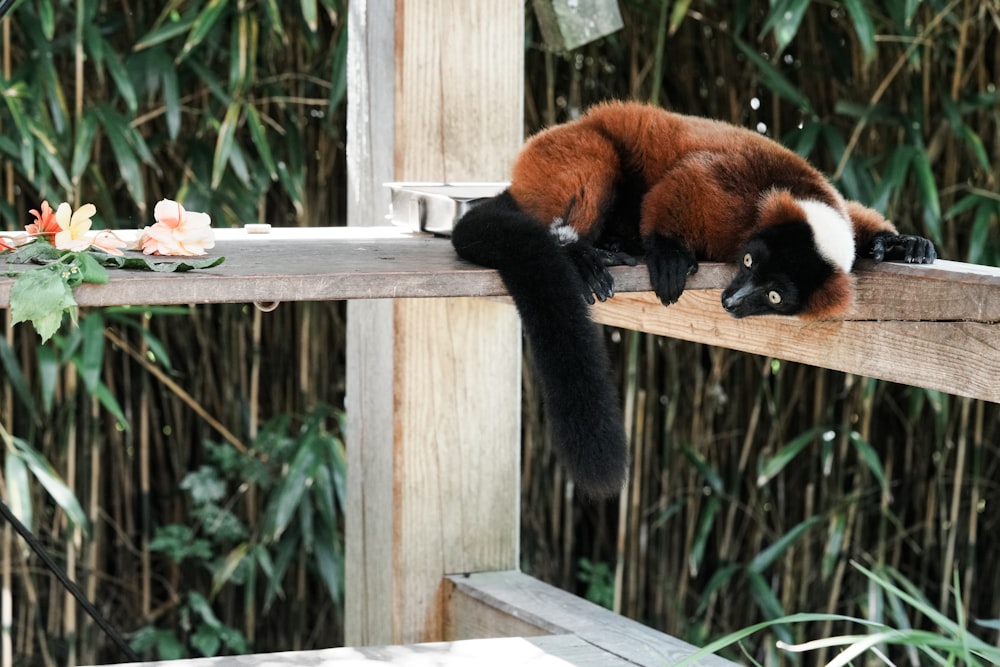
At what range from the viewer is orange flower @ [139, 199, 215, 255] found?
49.0 inches

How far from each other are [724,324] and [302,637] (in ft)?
5.92

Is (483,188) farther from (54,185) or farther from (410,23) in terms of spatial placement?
(54,185)

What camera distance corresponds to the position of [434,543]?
5.64ft

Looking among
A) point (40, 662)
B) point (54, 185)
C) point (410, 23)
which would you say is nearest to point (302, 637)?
point (40, 662)

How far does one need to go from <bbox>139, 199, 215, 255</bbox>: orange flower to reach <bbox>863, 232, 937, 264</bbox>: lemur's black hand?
0.75 m

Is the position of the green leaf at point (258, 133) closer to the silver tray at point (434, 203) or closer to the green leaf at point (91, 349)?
the green leaf at point (91, 349)

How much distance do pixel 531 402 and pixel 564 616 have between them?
4.23 ft

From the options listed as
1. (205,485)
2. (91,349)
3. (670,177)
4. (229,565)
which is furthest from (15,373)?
(670,177)

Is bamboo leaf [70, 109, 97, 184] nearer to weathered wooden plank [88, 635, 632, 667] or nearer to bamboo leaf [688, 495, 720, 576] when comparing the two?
weathered wooden plank [88, 635, 632, 667]

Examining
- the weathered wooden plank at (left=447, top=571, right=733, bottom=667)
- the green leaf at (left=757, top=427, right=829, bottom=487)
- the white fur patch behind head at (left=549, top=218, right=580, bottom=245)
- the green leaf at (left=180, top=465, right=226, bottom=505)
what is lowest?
the green leaf at (left=180, top=465, right=226, bottom=505)

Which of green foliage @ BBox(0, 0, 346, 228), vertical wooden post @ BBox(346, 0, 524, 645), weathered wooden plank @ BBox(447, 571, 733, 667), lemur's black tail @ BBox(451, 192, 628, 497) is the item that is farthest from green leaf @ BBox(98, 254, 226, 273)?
green foliage @ BBox(0, 0, 346, 228)

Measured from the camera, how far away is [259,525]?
9.39ft

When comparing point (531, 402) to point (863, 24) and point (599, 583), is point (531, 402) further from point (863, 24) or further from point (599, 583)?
point (863, 24)

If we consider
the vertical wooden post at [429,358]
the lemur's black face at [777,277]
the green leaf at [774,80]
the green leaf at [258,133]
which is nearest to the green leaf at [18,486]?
the green leaf at [258,133]
